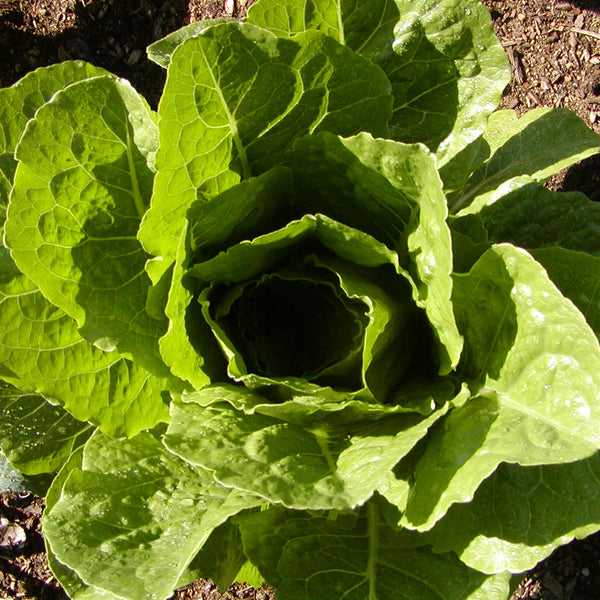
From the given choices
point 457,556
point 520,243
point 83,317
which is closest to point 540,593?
point 457,556

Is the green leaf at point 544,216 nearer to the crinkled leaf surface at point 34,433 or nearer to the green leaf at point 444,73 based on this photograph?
the green leaf at point 444,73

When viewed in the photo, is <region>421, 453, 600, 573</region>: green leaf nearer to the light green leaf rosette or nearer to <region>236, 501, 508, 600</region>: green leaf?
<region>236, 501, 508, 600</region>: green leaf

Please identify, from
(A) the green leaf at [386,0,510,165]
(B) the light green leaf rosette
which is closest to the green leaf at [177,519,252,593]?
(B) the light green leaf rosette

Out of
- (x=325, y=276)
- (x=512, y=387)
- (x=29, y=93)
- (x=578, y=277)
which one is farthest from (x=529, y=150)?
(x=29, y=93)

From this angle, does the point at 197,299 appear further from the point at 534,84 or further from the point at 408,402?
the point at 534,84

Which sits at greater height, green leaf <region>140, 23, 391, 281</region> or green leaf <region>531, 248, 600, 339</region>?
green leaf <region>140, 23, 391, 281</region>

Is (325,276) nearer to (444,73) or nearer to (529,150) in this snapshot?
(444,73)

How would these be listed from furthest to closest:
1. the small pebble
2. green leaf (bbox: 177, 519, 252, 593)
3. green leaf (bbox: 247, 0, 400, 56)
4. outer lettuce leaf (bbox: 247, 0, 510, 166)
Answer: the small pebble
green leaf (bbox: 177, 519, 252, 593)
outer lettuce leaf (bbox: 247, 0, 510, 166)
green leaf (bbox: 247, 0, 400, 56)
